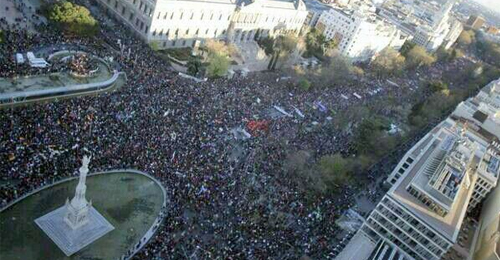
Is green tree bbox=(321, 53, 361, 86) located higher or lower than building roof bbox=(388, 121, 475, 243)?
lower

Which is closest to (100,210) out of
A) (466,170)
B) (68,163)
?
(68,163)

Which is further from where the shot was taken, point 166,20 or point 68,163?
point 166,20

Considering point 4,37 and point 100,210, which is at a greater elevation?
point 4,37

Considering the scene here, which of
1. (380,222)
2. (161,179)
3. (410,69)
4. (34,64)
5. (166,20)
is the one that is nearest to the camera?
(161,179)

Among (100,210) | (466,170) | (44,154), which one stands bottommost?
(100,210)

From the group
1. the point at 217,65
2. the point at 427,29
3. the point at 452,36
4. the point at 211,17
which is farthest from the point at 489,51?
the point at 217,65

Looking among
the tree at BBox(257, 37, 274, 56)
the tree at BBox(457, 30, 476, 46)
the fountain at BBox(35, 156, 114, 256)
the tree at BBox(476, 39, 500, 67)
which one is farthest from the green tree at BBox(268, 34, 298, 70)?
the tree at BBox(457, 30, 476, 46)

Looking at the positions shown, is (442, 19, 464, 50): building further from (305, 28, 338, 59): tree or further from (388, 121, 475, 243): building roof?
(388, 121, 475, 243): building roof

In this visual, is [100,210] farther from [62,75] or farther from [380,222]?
[380,222]
